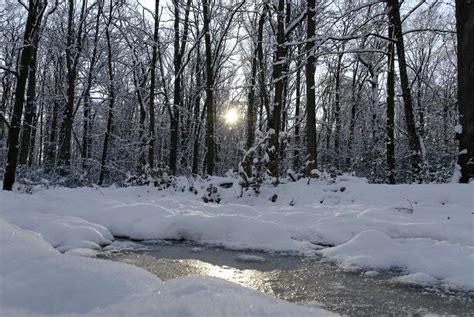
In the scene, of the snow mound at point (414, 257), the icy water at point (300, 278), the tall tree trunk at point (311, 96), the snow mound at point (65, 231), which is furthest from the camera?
the tall tree trunk at point (311, 96)

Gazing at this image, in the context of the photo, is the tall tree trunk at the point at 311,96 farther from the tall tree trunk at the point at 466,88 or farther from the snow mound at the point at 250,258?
the snow mound at the point at 250,258

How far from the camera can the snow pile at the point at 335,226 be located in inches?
146

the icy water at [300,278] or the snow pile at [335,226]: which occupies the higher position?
the snow pile at [335,226]

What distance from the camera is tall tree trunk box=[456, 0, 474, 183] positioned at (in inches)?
272

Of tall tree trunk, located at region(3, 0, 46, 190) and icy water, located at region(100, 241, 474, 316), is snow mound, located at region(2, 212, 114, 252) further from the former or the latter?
tall tree trunk, located at region(3, 0, 46, 190)

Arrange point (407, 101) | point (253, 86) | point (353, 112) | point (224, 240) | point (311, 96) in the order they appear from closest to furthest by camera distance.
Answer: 1. point (224, 240)
2. point (407, 101)
3. point (311, 96)
4. point (253, 86)
5. point (353, 112)

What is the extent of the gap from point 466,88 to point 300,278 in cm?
575

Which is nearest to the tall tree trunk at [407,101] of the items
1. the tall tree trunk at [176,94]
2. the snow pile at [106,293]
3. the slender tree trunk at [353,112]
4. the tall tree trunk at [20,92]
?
the snow pile at [106,293]

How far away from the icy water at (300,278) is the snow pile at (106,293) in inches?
24.5

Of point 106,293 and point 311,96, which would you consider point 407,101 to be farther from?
point 106,293

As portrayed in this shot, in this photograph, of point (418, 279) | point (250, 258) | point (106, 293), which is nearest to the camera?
point (106, 293)

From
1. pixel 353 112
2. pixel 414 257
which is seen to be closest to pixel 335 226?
pixel 414 257

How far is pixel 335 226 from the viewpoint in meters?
5.05

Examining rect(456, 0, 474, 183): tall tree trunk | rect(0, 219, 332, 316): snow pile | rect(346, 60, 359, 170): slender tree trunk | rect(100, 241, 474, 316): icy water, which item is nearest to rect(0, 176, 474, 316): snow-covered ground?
rect(0, 219, 332, 316): snow pile
